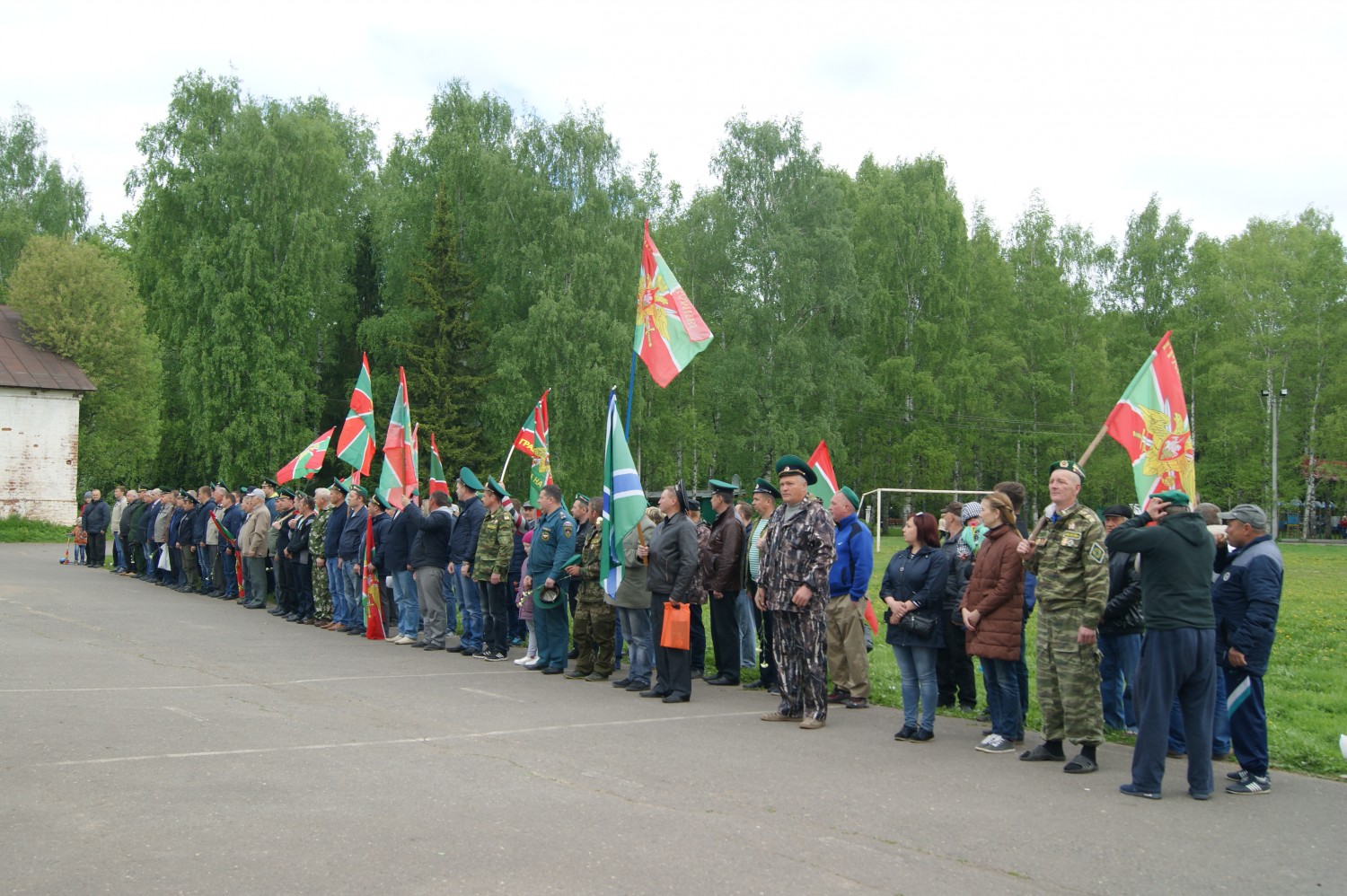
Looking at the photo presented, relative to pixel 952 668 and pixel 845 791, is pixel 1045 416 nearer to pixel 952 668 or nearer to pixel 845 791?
pixel 952 668

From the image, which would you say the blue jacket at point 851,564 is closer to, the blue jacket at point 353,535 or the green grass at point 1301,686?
the green grass at point 1301,686

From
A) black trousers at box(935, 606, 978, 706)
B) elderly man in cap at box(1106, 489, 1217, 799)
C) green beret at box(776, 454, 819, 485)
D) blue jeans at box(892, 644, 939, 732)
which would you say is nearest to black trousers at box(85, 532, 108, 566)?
green beret at box(776, 454, 819, 485)

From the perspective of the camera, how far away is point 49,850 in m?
5.30

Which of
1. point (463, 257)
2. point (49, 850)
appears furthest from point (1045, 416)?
point (49, 850)

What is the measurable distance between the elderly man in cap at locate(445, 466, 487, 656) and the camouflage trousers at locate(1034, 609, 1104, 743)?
724cm

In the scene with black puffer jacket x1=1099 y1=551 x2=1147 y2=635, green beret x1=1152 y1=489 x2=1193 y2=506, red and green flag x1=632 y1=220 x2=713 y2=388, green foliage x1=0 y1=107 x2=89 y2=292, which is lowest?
black puffer jacket x1=1099 y1=551 x2=1147 y2=635

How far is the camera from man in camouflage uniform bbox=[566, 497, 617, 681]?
1183 centimetres

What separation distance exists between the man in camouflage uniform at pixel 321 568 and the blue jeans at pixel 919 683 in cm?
1013

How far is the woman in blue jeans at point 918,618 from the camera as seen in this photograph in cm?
866

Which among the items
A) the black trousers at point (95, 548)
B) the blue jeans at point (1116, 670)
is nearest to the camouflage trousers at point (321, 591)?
the blue jeans at point (1116, 670)

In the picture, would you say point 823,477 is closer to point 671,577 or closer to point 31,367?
point 671,577

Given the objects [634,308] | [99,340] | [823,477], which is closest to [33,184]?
[99,340]

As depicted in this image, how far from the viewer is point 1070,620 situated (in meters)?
7.77

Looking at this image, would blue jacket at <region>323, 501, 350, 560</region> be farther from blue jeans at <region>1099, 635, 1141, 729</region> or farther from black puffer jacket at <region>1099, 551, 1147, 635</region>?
black puffer jacket at <region>1099, 551, 1147, 635</region>
